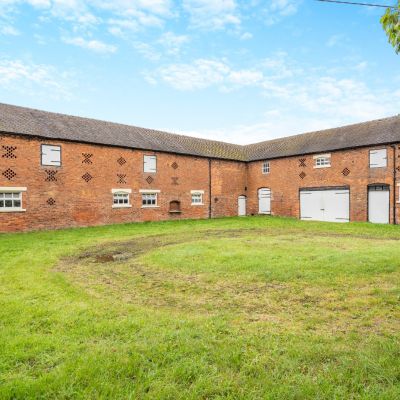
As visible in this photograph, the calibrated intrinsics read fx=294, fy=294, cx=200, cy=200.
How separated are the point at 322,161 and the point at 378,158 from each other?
3.79m

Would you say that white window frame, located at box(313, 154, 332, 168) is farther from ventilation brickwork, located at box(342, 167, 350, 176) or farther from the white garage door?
the white garage door

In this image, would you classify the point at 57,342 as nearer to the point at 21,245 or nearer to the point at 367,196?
the point at 21,245

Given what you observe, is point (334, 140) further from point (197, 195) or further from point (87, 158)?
point (87, 158)

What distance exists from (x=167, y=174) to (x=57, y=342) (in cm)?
1877

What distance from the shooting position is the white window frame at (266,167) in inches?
1009

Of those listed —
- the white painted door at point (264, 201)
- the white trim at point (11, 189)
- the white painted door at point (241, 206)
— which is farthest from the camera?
the white painted door at point (241, 206)

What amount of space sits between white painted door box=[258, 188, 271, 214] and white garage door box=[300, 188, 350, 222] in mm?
3041

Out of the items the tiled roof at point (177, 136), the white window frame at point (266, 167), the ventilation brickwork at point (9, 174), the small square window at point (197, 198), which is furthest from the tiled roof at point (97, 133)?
the small square window at point (197, 198)

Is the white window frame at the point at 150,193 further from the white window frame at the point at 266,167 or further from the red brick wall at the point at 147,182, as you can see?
the white window frame at the point at 266,167

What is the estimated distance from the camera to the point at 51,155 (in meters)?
17.1

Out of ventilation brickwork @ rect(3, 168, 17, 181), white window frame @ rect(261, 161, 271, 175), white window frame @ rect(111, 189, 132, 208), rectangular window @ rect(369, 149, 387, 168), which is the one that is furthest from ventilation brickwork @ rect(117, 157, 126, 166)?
rectangular window @ rect(369, 149, 387, 168)

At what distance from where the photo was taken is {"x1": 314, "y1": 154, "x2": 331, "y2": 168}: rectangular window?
72.0 feet

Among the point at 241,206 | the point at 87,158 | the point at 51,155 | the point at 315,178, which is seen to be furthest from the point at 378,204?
the point at 51,155

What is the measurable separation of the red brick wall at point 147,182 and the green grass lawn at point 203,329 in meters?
9.74
